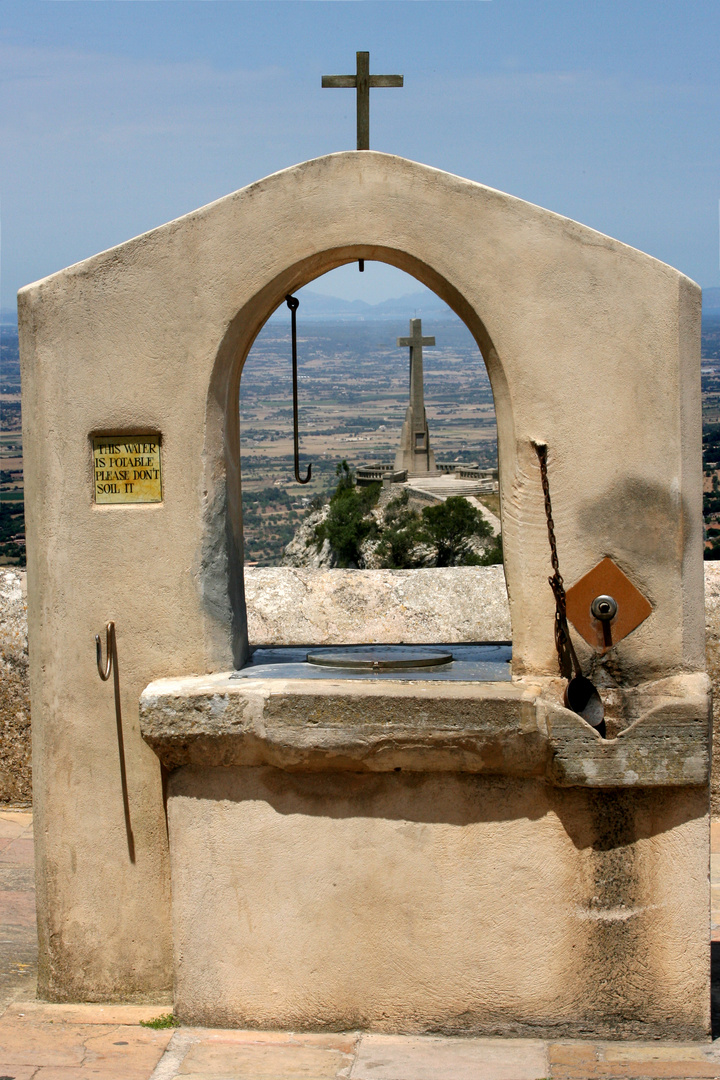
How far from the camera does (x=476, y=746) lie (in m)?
3.96

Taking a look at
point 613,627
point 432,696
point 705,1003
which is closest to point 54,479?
point 432,696

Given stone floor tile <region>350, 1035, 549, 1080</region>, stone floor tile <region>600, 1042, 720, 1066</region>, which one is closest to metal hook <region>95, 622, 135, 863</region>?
stone floor tile <region>350, 1035, 549, 1080</region>

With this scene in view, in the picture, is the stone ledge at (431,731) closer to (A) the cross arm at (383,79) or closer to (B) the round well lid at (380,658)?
(B) the round well lid at (380,658)

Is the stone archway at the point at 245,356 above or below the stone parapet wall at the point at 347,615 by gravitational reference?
above

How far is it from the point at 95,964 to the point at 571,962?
71.9 inches

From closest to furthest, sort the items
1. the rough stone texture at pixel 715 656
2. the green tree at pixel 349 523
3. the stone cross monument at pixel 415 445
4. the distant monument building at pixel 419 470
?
the rough stone texture at pixel 715 656 → the green tree at pixel 349 523 → the distant monument building at pixel 419 470 → the stone cross monument at pixel 415 445

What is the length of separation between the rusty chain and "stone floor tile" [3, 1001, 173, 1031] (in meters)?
2.02

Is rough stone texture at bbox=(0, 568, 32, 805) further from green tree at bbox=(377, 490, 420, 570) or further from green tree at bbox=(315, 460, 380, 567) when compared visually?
green tree at bbox=(315, 460, 380, 567)

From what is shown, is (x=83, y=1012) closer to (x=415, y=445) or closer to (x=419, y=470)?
(x=419, y=470)

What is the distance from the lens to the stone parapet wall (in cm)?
643

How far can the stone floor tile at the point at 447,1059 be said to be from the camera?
12.3 feet

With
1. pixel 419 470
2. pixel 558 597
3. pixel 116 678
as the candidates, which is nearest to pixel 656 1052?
pixel 558 597

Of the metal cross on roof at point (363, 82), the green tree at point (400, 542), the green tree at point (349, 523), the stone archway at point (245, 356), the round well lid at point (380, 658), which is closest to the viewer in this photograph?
the stone archway at point (245, 356)

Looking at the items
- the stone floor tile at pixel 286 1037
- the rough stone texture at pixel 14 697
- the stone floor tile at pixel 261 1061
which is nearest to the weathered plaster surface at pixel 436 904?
the stone floor tile at pixel 286 1037
